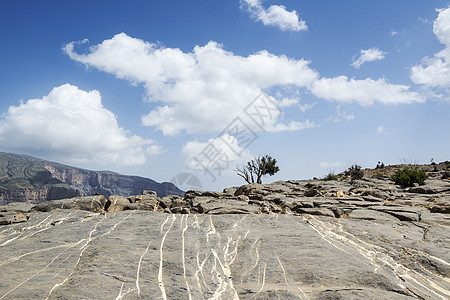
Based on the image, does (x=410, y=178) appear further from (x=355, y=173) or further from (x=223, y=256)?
(x=223, y=256)

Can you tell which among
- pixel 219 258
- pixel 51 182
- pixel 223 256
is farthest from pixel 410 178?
pixel 51 182

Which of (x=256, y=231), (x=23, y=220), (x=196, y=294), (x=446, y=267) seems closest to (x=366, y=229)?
(x=446, y=267)

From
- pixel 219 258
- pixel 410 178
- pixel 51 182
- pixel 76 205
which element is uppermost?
pixel 51 182

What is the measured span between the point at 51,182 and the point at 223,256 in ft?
279

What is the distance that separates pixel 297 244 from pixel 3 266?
20.5ft

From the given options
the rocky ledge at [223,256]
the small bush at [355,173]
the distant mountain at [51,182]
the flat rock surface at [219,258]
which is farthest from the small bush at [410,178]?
the distant mountain at [51,182]

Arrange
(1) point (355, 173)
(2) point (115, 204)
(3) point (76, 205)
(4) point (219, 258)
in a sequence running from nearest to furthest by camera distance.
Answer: (4) point (219, 258) → (3) point (76, 205) → (2) point (115, 204) → (1) point (355, 173)

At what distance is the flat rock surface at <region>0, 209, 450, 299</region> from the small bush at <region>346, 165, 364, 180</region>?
24.2 meters

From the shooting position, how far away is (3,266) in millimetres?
5758

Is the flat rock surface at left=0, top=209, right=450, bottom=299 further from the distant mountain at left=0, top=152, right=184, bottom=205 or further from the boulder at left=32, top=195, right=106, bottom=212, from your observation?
the distant mountain at left=0, top=152, right=184, bottom=205

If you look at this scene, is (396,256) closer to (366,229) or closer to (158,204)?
(366,229)

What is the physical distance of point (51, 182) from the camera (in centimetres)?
7794

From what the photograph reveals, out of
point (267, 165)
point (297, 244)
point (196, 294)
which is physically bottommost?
point (196, 294)

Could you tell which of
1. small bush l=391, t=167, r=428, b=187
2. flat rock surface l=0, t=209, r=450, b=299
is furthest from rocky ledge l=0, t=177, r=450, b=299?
small bush l=391, t=167, r=428, b=187
